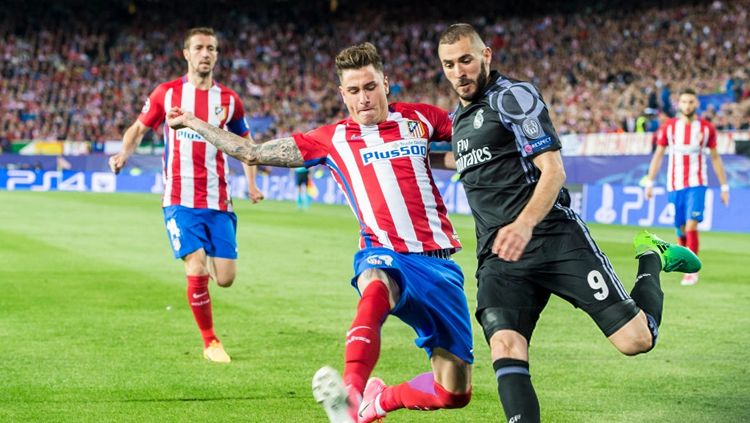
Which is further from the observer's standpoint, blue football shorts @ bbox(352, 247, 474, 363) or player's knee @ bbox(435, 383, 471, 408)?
player's knee @ bbox(435, 383, 471, 408)

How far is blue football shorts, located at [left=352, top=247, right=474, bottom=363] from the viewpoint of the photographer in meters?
5.28

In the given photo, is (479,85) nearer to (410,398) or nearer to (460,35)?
(460,35)

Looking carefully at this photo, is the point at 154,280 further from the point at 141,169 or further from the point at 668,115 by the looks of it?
the point at 141,169

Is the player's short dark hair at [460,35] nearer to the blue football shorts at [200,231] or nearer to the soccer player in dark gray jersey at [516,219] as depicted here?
the soccer player in dark gray jersey at [516,219]

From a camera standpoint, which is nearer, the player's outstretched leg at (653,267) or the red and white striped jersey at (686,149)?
the player's outstretched leg at (653,267)

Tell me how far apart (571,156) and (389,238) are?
23152 millimetres

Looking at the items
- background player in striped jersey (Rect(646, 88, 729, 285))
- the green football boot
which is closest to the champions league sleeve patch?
the green football boot

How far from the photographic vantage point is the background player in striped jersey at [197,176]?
838cm

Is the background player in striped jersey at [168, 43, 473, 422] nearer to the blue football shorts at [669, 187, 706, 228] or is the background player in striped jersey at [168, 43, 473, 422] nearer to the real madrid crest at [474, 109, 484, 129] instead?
the real madrid crest at [474, 109, 484, 129]

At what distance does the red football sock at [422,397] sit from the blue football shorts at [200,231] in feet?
9.67

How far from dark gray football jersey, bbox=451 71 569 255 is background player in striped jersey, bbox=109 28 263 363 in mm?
3483

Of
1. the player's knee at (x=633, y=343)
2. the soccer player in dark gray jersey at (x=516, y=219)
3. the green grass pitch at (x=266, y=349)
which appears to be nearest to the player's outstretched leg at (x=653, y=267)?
the player's knee at (x=633, y=343)

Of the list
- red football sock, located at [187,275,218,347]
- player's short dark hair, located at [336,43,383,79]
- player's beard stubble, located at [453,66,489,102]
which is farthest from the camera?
red football sock, located at [187,275,218,347]

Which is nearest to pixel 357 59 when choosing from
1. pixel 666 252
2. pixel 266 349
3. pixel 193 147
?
pixel 666 252
